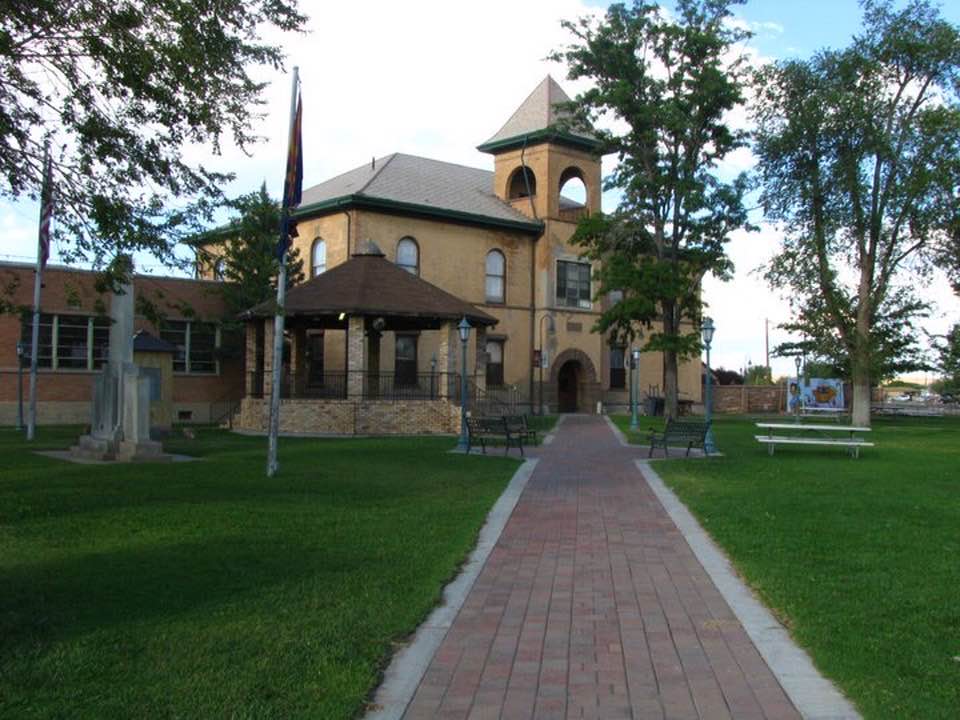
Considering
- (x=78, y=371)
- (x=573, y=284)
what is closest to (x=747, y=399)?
(x=573, y=284)

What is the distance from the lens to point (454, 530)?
10.3 meters

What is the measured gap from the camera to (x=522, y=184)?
44812 mm

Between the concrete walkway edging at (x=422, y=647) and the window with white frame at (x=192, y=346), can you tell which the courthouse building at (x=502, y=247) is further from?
the concrete walkway edging at (x=422, y=647)

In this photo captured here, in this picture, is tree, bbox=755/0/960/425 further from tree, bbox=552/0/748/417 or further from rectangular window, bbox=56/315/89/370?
rectangular window, bbox=56/315/89/370

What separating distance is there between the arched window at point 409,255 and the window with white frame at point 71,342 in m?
11.8

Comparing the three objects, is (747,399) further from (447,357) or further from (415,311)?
(415,311)

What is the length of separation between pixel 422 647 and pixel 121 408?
1379 centimetres

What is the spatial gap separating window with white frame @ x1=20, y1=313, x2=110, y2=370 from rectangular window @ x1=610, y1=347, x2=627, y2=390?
23763mm

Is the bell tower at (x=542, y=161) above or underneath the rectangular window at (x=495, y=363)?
above

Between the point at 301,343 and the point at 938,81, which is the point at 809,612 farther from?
the point at 938,81

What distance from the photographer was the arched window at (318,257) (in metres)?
38.5

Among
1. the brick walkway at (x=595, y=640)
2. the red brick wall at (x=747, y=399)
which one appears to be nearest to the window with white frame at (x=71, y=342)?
the brick walkway at (x=595, y=640)

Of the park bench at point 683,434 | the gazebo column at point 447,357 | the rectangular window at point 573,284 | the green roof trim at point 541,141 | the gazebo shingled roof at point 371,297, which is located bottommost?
the park bench at point 683,434

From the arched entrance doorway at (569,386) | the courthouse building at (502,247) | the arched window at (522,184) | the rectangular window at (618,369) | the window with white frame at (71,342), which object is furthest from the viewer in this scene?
the rectangular window at (618,369)
